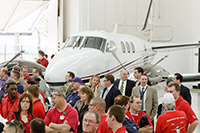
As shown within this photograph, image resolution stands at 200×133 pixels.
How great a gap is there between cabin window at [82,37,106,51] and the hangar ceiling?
1180 centimetres

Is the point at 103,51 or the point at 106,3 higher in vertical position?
the point at 106,3

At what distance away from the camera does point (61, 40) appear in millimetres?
21391

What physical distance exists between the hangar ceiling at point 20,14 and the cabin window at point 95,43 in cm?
1180

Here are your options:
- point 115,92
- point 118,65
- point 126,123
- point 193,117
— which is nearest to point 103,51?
point 118,65

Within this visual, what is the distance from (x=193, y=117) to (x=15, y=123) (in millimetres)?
2913

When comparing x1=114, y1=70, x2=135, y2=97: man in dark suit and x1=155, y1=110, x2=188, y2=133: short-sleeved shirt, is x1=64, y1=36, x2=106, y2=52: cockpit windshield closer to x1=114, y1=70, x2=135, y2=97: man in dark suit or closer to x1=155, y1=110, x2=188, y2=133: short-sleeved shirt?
x1=114, y1=70, x2=135, y2=97: man in dark suit

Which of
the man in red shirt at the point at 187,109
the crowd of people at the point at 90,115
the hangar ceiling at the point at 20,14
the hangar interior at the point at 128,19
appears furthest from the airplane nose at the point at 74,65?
the hangar ceiling at the point at 20,14

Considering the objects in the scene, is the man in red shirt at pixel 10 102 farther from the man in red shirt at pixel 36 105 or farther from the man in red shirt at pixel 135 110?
the man in red shirt at pixel 135 110

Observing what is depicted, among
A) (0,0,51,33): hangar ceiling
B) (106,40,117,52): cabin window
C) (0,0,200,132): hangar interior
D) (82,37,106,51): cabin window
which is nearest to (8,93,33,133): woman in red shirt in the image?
(82,37,106,51): cabin window

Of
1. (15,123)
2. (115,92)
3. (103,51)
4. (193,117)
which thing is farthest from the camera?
(103,51)

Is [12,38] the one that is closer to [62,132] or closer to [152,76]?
[152,76]

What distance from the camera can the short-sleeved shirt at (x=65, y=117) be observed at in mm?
5412

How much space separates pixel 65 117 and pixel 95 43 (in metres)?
7.76

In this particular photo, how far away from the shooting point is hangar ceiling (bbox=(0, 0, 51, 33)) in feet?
79.8
